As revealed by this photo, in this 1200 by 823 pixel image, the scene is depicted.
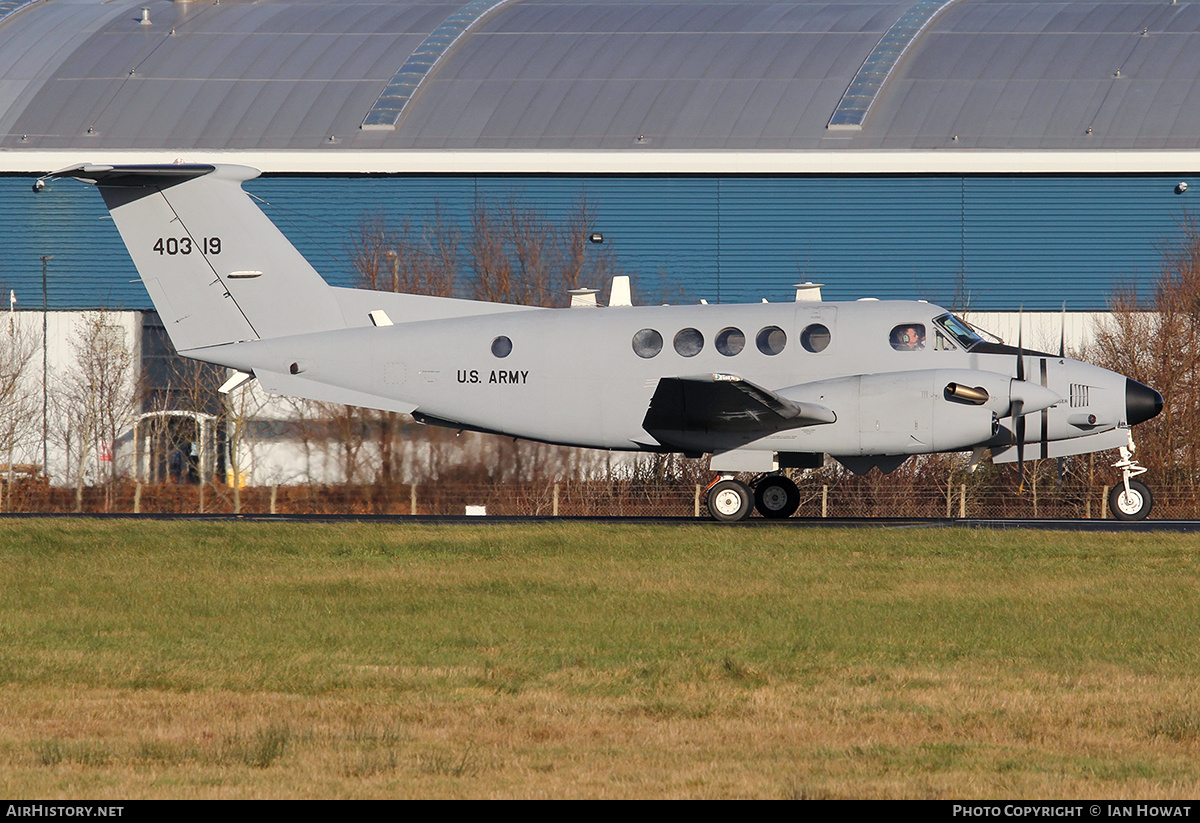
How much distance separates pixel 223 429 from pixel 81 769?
2780cm

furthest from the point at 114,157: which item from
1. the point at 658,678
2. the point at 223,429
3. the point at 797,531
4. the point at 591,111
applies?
the point at 658,678

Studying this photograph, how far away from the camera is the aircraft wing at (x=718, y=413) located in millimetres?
18703

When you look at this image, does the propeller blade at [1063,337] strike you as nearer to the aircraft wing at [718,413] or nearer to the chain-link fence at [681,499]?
the chain-link fence at [681,499]

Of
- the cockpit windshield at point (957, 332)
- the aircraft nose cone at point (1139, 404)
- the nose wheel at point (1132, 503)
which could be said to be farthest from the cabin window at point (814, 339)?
the nose wheel at point (1132, 503)

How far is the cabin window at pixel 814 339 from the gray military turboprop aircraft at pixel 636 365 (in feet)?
0.08

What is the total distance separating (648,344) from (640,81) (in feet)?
68.4

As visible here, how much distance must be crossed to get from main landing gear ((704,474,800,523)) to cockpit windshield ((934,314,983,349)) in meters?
3.41

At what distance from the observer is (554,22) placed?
4250 centimetres

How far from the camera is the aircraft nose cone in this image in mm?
19125

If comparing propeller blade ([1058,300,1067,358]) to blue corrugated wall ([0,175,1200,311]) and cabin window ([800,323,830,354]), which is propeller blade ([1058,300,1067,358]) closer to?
blue corrugated wall ([0,175,1200,311])

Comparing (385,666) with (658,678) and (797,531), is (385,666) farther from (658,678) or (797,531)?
(797,531)

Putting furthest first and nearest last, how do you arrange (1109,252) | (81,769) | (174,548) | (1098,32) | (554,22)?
(554,22) < (1098,32) < (1109,252) < (174,548) < (81,769)

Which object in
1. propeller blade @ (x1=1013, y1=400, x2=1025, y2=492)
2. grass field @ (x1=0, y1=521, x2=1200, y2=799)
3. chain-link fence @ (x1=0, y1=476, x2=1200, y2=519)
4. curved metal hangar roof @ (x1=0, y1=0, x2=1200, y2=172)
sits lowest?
grass field @ (x1=0, y1=521, x2=1200, y2=799)

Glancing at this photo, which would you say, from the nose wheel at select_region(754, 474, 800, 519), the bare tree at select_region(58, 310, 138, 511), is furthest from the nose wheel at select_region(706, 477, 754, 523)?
the bare tree at select_region(58, 310, 138, 511)
